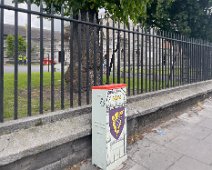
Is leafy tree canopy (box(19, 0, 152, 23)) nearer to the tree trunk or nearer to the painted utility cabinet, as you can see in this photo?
the tree trunk

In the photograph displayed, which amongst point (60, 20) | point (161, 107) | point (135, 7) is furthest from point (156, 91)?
point (60, 20)

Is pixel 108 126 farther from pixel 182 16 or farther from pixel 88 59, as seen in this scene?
pixel 182 16

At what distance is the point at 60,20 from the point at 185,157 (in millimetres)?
2741

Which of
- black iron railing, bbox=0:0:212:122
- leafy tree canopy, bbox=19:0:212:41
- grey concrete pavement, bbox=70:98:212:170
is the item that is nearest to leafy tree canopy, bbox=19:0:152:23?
black iron railing, bbox=0:0:212:122

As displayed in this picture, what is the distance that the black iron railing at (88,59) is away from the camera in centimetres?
290

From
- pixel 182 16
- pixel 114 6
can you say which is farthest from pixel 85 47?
pixel 182 16

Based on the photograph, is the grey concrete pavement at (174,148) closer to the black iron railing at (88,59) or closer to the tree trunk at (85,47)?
the black iron railing at (88,59)

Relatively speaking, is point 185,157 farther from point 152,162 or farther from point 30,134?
point 30,134

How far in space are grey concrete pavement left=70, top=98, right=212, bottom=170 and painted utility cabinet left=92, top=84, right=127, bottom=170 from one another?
0.70 ft

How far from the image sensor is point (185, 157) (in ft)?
11.4

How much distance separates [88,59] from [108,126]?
120 centimetres

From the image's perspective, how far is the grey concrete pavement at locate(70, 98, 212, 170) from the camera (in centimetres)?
321

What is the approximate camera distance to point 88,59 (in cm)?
358

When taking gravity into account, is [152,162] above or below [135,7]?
below
